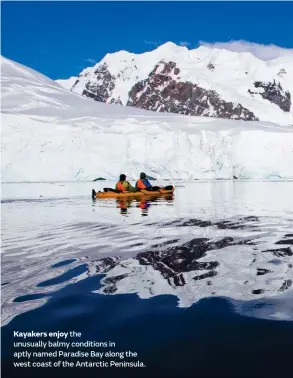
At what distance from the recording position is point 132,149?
35.5m

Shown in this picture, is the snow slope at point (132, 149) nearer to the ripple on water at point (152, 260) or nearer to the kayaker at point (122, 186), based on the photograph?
the kayaker at point (122, 186)

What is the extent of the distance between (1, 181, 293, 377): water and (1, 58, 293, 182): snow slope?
81.9ft

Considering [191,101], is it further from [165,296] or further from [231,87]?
[165,296]

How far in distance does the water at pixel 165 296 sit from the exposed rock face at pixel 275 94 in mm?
182544

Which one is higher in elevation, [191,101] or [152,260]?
[191,101]

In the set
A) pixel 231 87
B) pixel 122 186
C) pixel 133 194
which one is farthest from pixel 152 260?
pixel 231 87

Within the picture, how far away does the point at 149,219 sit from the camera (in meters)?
10.7

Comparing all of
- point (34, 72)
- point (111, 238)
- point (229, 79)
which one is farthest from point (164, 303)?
point (229, 79)

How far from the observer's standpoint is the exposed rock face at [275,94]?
17962cm

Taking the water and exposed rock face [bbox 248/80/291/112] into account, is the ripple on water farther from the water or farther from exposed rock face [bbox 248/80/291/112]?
exposed rock face [bbox 248/80/291/112]

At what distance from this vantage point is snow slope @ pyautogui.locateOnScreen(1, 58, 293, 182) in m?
32.2

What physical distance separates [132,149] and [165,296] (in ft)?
104

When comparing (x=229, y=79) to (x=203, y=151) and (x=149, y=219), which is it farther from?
(x=149, y=219)

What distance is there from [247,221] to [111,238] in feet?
11.9
